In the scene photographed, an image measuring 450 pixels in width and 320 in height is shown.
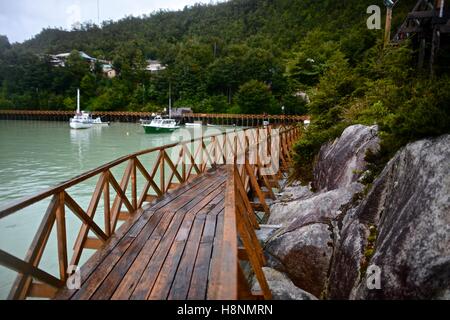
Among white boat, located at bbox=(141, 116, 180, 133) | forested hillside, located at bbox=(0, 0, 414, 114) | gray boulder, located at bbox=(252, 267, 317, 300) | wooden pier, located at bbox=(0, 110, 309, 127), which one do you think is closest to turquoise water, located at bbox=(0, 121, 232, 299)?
gray boulder, located at bbox=(252, 267, 317, 300)

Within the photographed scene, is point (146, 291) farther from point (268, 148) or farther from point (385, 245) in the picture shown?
point (268, 148)

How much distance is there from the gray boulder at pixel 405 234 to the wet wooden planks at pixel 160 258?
→ 1.63m

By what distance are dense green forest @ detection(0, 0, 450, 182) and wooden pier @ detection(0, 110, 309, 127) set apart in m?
3.92

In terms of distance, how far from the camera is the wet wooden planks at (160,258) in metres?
3.17

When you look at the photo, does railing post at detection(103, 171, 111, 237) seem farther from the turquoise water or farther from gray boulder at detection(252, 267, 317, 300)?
the turquoise water

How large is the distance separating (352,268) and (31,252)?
136 inches

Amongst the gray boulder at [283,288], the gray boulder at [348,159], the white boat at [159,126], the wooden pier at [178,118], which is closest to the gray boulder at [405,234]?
the gray boulder at [283,288]

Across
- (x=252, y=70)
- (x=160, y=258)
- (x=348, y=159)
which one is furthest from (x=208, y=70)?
(x=160, y=258)

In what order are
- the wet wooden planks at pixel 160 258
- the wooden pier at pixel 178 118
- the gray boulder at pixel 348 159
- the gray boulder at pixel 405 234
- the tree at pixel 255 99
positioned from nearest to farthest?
the gray boulder at pixel 405 234 → the wet wooden planks at pixel 160 258 → the gray boulder at pixel 348 159 → the wooden pier at pixel 178 118 → the tree at pixel 255 99

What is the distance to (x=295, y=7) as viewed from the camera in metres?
90.1

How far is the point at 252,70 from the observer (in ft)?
226

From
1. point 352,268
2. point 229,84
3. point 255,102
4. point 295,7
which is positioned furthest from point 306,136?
point 295,7

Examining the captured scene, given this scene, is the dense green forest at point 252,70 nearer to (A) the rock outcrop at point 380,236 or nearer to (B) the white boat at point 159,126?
(A) the rock outcrop at point 380,236
